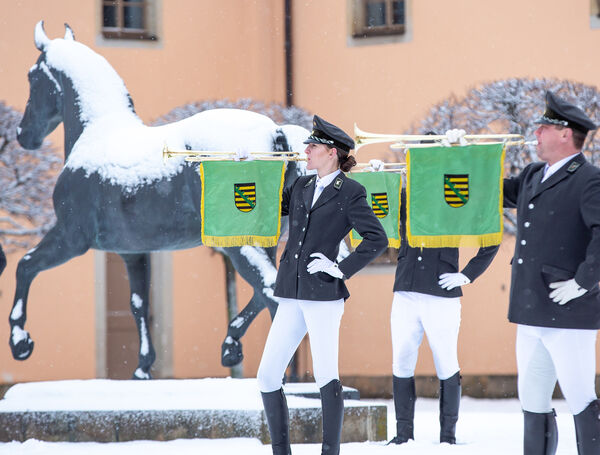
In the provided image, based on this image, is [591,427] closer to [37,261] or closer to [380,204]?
[380,204]

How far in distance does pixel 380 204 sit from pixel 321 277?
Result: 2.20 meters

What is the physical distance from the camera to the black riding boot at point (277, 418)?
512 centimetres

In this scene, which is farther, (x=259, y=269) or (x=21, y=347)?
(x=21, y=347)

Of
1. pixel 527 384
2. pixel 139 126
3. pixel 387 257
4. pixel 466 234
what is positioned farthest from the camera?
pixel 387 257

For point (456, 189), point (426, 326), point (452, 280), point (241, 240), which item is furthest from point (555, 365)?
point (241, 240)

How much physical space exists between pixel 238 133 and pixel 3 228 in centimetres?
591

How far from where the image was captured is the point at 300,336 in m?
5.09

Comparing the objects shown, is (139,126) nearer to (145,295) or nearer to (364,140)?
(145,295)

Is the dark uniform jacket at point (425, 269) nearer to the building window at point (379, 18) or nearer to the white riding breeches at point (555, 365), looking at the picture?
the white riding breeches at point (555, 365)

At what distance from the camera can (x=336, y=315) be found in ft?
16.7

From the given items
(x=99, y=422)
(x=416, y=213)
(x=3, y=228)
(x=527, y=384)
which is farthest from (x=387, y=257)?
(x=527, y=384)

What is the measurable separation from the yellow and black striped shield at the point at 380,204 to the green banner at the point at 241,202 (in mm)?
940

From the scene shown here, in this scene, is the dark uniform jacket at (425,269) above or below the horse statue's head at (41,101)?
below

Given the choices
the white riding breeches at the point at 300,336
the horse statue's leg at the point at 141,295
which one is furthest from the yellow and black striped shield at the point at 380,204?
the horse statue's leg at the point at 141,295
